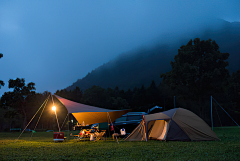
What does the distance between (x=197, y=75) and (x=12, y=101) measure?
79.4ft

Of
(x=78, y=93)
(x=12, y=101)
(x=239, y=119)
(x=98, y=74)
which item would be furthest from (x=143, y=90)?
(x=98, y=74)

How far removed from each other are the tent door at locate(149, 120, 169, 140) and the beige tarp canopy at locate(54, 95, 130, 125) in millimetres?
2273

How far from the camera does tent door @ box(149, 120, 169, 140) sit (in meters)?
10.9

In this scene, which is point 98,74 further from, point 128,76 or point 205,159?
point 205,159

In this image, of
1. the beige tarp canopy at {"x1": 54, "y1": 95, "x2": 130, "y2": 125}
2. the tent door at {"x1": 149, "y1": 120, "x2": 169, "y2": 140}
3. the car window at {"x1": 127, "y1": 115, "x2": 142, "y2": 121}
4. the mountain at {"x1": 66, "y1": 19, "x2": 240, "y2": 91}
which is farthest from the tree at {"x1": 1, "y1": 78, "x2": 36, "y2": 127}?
the mountain at {"x1": 66, "y1": 19, "x2": 240, "y2": 91}

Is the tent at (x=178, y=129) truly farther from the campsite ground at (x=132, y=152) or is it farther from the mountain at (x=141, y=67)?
the mountain at (x=141, y=67)

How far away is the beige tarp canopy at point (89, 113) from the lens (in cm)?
1200

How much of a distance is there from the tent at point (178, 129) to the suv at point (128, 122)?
314 centimetres

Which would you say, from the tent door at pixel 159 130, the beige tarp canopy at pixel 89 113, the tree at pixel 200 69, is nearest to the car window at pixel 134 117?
the beige tarp canopy at pixel 89 113

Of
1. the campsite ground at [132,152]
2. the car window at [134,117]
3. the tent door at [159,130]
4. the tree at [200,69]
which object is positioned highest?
the tree at [200,69]

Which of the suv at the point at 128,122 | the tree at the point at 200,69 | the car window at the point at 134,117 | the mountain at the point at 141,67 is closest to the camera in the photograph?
the suv at the point at 128,122

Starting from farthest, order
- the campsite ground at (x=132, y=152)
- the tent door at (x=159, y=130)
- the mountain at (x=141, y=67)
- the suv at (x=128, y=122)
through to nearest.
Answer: the mountain at (x=141, y=67)
the suv at (x=128, y=122)
the tent door at (x=159, y=130)
the campsite ground at (x=132, y=152)

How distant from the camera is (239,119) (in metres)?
40.1

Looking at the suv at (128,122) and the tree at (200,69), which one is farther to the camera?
the tree at (200,69)
